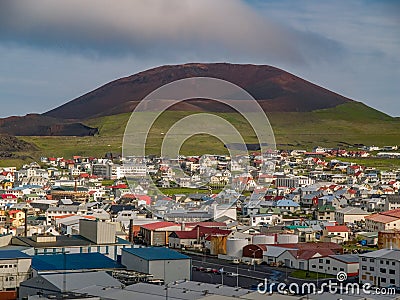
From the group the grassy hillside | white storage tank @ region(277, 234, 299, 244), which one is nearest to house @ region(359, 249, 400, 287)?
white storage tank @ region(277, 234, 299, 244)

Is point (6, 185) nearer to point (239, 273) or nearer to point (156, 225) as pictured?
point (156, 225)

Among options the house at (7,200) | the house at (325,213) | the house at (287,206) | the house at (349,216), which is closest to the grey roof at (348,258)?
the house at (349,216)

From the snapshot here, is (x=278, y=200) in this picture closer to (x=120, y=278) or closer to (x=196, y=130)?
(x=120, y=278)

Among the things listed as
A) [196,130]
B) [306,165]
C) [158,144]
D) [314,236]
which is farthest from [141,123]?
[314,236]

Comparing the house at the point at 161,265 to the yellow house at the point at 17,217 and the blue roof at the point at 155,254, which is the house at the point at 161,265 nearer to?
the blue roof at the point at 155,254

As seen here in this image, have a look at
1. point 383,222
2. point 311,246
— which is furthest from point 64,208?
point 311,246

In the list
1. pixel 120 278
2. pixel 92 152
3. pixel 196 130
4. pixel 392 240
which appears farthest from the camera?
pixel 196 130
